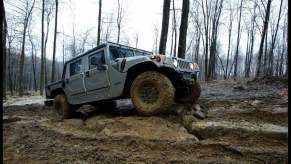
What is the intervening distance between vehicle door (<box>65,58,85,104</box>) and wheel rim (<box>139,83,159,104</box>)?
230 cm

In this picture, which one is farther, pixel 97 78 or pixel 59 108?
pixel 59 108

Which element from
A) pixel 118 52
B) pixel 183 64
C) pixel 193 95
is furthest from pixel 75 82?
pixel 193 95

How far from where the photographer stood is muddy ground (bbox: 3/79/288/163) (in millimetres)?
3148

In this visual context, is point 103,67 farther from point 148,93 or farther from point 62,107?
point 62,107

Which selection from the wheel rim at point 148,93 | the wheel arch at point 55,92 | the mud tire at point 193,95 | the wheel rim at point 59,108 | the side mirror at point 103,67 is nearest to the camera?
the wheel rim at point 148,93

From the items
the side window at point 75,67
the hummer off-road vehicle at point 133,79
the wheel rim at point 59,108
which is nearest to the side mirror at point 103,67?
the hummer off-road vehicle at point 133,79

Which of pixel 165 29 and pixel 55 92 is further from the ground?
pixel 165 29

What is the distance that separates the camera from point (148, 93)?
15.9 ft

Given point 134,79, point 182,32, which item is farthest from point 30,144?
point 182,32

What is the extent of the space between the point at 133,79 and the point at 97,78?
1149 millimetres

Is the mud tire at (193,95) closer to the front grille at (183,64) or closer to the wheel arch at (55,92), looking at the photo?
the front grille at (183,64)

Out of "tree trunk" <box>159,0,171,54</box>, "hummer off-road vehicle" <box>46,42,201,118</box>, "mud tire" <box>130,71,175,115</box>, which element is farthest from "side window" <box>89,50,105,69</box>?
"tree trunk" <box>159,0,171,54</box>

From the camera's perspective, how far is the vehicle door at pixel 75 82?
655cm

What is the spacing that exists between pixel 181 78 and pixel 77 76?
3.40 meters
